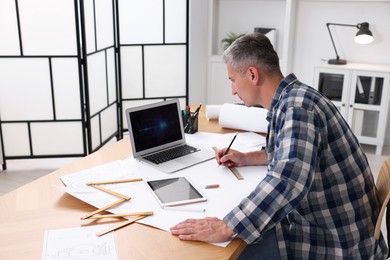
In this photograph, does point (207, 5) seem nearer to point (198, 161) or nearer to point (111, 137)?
point (111, 137)

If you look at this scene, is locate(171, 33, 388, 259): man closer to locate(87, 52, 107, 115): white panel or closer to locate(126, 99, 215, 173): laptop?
locate(126, 99, 215, 173): laptop

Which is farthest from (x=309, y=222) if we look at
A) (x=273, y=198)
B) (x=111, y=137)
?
(x=111, y=137)

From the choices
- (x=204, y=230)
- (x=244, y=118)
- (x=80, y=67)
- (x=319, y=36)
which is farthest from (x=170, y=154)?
(x=319, y=36)

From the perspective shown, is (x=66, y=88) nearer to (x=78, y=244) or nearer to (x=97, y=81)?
(x=97, y=81)

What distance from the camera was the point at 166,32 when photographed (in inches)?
161

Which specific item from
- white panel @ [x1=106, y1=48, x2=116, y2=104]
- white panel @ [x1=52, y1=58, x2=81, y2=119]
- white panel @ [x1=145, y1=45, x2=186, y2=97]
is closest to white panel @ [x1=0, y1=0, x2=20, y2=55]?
white panel @ [x1=52, y1=58, x2=81, y2=119]

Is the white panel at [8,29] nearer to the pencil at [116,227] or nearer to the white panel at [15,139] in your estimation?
the white panel at [15,139]

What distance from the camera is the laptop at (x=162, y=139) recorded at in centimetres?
185

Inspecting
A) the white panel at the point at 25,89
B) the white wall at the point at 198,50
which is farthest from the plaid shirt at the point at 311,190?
the white wall at the point at 198,50

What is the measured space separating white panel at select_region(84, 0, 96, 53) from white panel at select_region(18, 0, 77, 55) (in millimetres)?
109

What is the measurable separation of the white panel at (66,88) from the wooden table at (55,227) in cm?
202

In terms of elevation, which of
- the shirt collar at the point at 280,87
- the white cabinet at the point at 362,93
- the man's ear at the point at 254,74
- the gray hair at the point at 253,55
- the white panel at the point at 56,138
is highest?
the gray hair at the point at 253,55

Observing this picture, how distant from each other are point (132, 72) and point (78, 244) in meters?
3.03

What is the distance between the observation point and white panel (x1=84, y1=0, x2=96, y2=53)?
3457 mm
